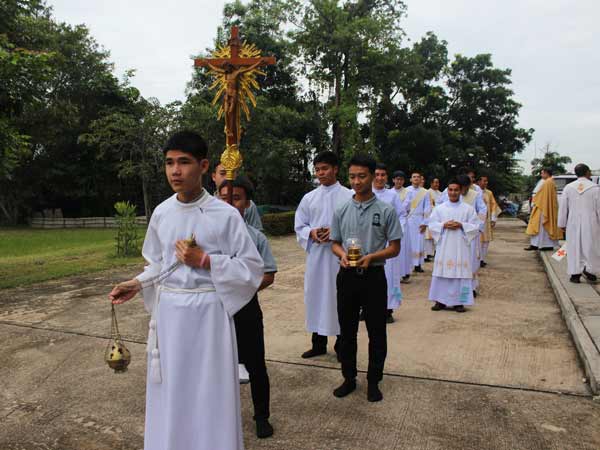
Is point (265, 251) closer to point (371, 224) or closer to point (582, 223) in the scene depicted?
point (371, 224)

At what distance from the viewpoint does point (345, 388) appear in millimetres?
4117

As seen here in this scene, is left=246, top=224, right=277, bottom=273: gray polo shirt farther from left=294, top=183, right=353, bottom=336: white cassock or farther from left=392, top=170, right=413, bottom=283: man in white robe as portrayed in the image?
left=392, top=170, right=413, bottom=283: man in white robe

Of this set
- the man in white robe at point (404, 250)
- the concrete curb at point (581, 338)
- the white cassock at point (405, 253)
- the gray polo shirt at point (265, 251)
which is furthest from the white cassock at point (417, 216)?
the gray polo shirt at point (265, 251)

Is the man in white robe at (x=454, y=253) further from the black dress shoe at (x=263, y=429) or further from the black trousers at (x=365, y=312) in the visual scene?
the black dress shoe at (x=263, y=429)

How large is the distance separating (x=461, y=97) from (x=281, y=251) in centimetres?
1954

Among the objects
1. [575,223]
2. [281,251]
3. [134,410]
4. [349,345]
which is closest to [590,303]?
[575,223]

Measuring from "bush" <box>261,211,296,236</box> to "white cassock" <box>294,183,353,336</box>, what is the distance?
13.7 meters

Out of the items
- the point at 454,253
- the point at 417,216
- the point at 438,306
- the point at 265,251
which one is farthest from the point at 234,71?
the point at 417,216

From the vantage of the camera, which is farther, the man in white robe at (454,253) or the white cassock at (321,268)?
the man in white robe at (454,253)

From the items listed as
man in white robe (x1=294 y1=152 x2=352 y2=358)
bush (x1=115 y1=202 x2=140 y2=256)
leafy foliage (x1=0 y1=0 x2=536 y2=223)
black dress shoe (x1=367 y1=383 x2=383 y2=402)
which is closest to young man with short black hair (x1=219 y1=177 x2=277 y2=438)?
black dress shoe (x1=367 y1=383 x2=383 y2=402)

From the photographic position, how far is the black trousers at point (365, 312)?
405cm

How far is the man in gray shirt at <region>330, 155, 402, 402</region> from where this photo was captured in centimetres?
405

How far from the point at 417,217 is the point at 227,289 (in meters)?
8.97

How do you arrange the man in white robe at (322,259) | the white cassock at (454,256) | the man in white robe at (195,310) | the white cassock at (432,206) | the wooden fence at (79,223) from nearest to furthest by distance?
the man in white robe at (195,310) < the man in white robe at (322,259) < the white cassock at (454,256) < the white cassock at (432,206) < the wooden fence at (79,223)
